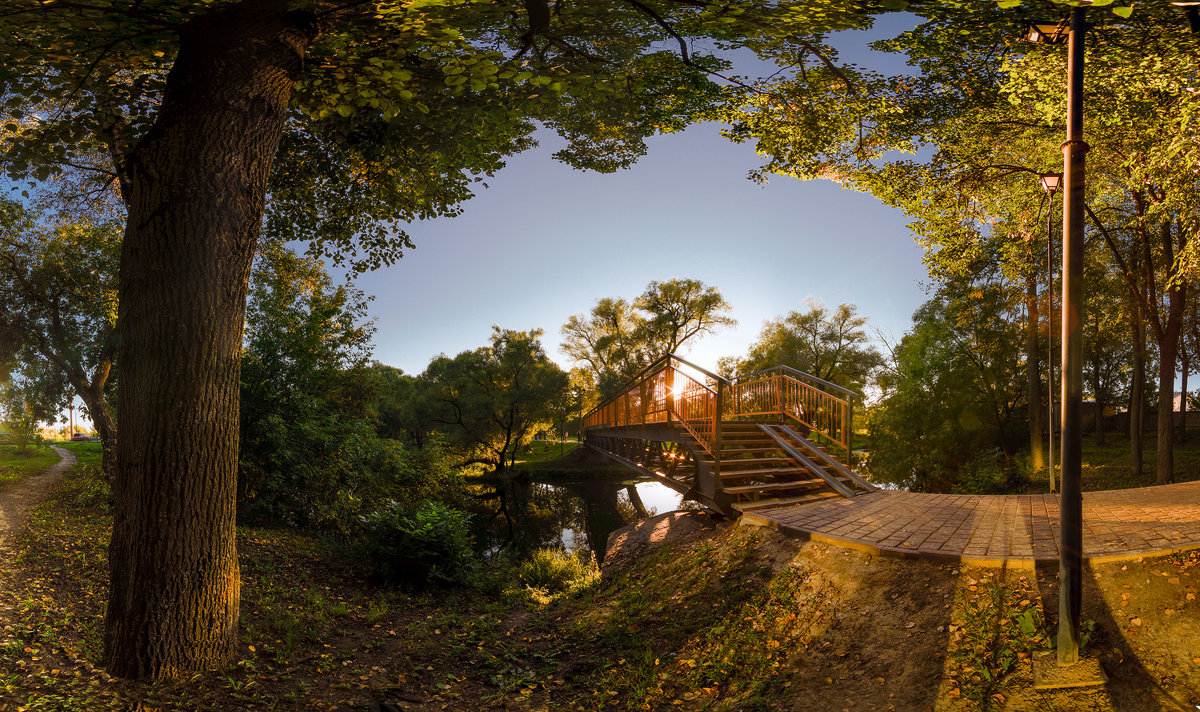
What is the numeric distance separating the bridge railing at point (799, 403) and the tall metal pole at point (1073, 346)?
4.70m

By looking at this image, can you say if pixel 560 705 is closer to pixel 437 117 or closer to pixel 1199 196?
pixel 437 117

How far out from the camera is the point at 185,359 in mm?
3795

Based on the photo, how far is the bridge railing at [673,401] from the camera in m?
8.17

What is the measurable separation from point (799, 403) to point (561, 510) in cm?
1312

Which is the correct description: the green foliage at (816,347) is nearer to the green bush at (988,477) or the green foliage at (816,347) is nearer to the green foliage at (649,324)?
the green foliage at (649,324)

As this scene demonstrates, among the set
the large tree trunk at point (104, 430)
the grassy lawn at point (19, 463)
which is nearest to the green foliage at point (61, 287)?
the large tree trunk at point (104, 430)

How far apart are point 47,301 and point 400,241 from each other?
28.7ft

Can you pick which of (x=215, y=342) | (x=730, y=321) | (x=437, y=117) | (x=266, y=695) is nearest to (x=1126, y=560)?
(x=266, y=695)

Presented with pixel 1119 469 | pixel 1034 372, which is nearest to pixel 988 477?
pixel 1034 372

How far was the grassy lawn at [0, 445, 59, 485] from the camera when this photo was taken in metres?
15.0

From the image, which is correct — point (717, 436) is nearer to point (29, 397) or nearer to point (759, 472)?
point (759, 472)

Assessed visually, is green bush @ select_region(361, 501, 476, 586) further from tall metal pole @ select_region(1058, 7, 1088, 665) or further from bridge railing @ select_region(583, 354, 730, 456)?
tall metal pole @ select_region(1058, 7, 1088, 665)

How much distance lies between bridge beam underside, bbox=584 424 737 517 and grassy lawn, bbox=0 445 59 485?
15.2 meters

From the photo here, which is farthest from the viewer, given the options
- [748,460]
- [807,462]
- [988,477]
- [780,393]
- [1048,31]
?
[988,477]
